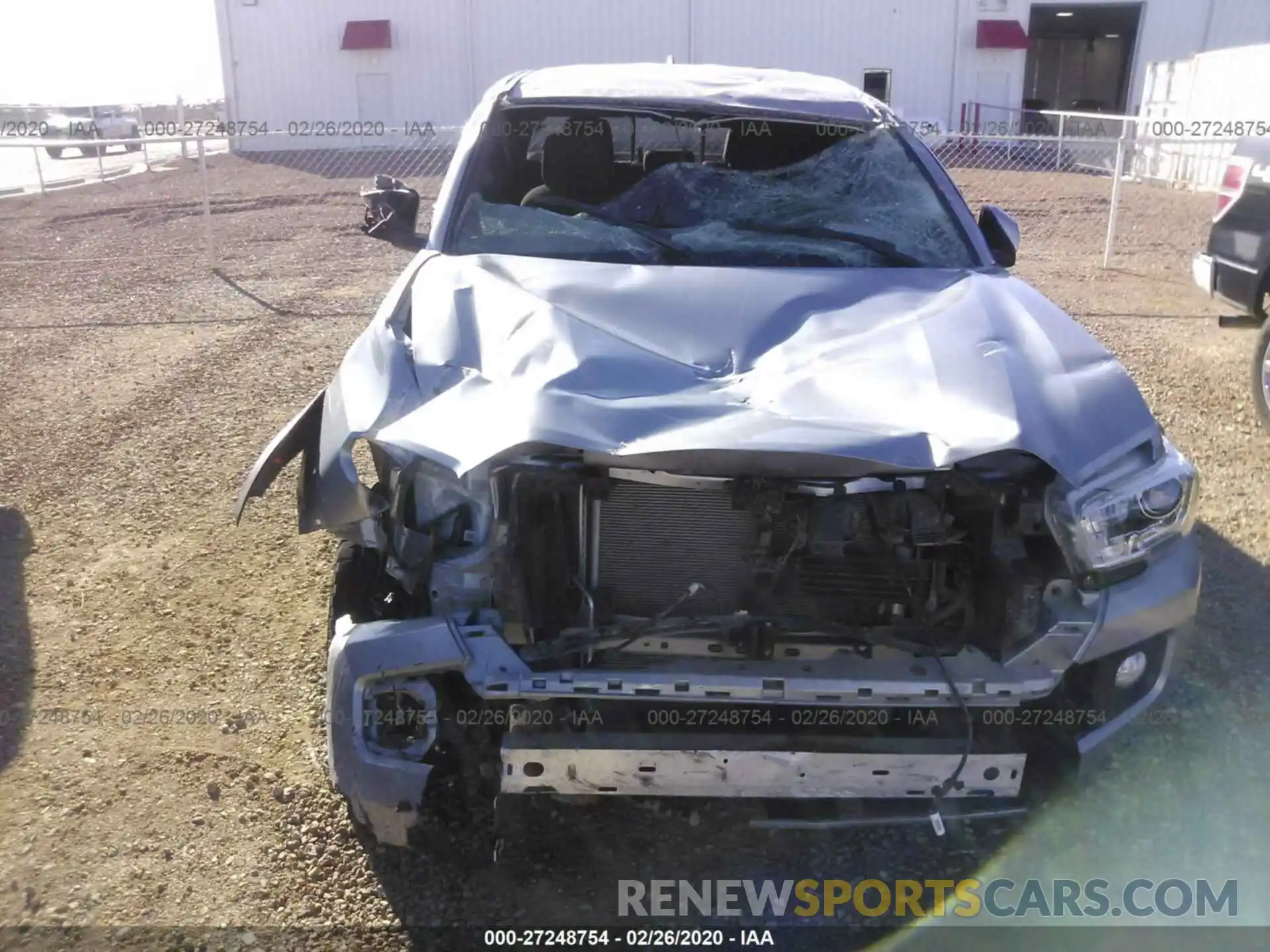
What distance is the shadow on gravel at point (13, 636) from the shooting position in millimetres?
3215

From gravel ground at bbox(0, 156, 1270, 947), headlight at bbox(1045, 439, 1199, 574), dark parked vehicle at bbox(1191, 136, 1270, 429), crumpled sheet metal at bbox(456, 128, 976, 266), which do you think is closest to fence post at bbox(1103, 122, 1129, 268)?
gravel ground at bbox(0, 156, 1270, 947)

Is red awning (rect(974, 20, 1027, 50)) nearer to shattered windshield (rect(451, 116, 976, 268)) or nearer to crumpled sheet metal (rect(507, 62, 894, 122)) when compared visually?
crumpled sheet metal (rect(507, 62, 894, 122))

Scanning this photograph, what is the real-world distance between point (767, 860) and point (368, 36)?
28231mm

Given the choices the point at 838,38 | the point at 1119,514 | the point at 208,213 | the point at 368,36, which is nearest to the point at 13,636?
the point at 1119,514

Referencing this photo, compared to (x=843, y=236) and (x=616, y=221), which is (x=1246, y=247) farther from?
(x=616, y=221)

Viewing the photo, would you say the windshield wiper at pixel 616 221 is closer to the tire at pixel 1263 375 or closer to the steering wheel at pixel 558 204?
the steering wheel at pixel 558 204

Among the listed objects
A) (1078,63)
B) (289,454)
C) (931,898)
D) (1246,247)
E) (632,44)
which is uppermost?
(1078,63)

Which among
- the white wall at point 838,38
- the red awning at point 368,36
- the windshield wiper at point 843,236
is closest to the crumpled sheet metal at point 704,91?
the windshield wiper at point 843,236

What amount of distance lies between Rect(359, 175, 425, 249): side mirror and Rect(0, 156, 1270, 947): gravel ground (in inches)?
52.6

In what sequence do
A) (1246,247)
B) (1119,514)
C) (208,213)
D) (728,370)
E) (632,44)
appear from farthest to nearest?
(632,44) < (208,213) < (1246,247) < (728,370) < (1119,514)

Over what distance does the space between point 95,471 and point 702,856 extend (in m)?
3.93

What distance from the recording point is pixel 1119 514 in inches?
95.9

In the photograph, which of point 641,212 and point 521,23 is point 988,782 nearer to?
point 641,212

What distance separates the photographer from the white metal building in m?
26.2
